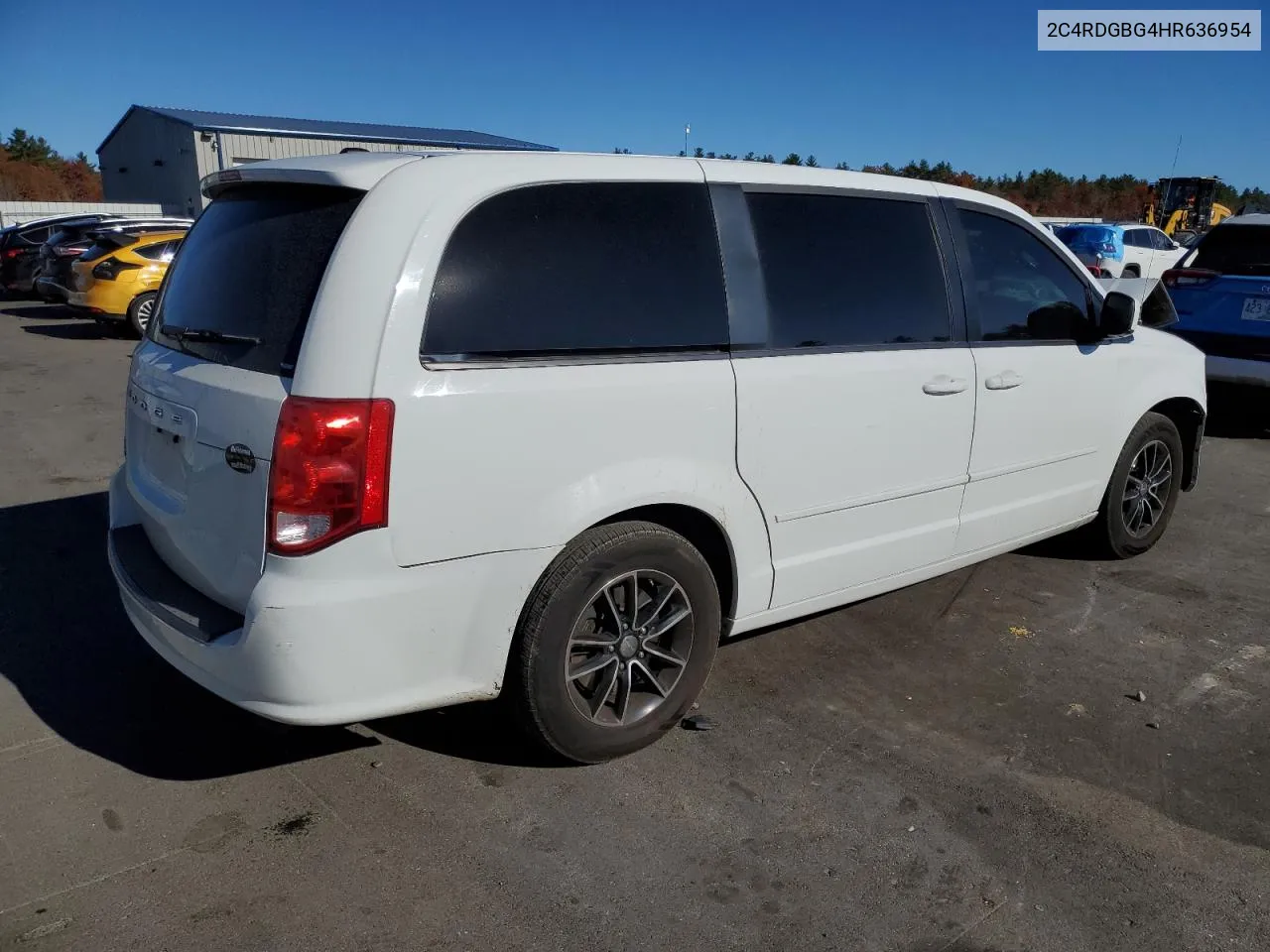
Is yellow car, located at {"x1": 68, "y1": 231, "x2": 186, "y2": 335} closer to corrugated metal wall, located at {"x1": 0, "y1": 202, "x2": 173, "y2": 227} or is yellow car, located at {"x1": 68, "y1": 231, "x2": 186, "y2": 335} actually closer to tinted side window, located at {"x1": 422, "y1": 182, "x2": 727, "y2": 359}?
tinted side window, located at {"x1": 422, "y1": 182, "x2": 727, "y2": 359}

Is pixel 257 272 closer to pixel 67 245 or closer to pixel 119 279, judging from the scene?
pixel 119 279

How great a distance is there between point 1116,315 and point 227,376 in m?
3.90

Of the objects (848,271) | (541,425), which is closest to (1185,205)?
(848,271)

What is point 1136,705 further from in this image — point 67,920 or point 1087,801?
point 67,920

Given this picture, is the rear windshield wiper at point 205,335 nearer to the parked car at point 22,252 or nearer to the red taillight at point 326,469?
the red taillight at point 326,469

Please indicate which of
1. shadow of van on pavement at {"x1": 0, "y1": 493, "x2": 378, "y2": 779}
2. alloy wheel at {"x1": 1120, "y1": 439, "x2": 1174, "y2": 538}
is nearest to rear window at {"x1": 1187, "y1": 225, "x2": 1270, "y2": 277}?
alloy wheel at {"x1": 1120, "y1": 439, "x2": 1174, "y2": 538}

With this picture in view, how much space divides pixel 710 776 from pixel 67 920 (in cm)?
187

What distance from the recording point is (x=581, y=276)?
3.11 metres

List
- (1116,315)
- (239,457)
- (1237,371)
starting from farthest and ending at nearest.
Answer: (1237,371) < (1116,315) < (239,457)

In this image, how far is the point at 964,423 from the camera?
4.12 m

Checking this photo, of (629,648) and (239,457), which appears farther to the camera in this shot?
(629,648)

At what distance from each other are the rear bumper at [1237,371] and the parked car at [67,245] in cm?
1538

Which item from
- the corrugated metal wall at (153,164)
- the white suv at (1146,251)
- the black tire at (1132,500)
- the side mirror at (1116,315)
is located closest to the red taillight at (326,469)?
the side mirror at (1116,315)

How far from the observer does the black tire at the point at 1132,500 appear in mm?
5125
